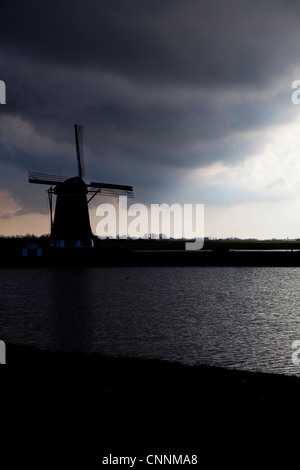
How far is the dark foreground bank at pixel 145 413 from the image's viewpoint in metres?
6.38

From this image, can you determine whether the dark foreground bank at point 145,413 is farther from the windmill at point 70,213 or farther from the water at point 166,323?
the windmill at point 70,213

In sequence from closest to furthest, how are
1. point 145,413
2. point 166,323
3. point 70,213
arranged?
point 145,413 < point 166,323 < point 70,213

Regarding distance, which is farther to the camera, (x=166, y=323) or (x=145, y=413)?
(x=166, y=323)

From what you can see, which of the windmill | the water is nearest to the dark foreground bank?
the water

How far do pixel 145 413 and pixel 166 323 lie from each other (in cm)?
1591

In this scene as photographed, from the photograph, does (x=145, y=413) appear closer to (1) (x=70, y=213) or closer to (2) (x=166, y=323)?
(2) (x=166, y=323)

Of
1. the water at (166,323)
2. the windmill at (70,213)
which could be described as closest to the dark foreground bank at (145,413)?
the water at (166,323)

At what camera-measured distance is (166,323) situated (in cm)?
2344

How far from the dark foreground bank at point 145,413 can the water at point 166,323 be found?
5493 mm

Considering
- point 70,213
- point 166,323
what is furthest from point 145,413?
point 70,213

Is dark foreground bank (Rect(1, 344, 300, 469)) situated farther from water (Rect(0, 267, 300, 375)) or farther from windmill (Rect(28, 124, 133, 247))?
windmill (Rect(28, 124, 133, 247))

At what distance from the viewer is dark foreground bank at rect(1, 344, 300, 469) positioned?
6.38 meters

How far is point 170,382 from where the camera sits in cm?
930
